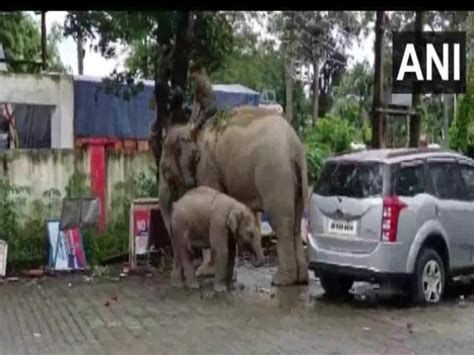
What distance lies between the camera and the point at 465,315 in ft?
27.7

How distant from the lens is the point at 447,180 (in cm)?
934

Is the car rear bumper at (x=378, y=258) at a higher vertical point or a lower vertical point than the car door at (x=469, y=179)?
lower

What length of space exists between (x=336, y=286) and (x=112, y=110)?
9.52 meters

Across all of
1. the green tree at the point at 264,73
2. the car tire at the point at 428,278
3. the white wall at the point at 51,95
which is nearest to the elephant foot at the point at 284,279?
the car tire at the point at 428,278

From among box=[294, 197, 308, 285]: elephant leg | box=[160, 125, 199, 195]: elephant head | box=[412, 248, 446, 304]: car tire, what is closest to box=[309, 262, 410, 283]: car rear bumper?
box=[412, 248, 446, 304]: car tire

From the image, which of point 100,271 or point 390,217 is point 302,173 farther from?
point 100,271

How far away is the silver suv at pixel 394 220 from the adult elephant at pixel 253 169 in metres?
1.36

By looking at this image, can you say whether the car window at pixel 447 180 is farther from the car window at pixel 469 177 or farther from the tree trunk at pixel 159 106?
the tree trunk at pixel 159 106

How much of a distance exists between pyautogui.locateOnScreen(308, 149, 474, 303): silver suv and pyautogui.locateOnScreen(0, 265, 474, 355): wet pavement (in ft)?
1.12

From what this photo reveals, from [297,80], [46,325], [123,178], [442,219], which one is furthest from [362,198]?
[297,80]

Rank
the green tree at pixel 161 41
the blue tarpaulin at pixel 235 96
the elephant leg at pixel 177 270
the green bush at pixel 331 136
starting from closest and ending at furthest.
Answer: the elephant leg at pixel 177 270 < the green tree at pixel 161 41 < the blue tarpaulin at pixel 235 96 < the green bush at pixel 331 136

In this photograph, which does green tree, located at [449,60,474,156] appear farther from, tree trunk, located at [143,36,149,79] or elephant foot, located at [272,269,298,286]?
elephant foot, located at [272,269,298,286]

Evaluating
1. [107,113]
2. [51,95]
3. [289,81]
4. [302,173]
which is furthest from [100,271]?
[289,81]

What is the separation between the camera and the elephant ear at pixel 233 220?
390 inches
